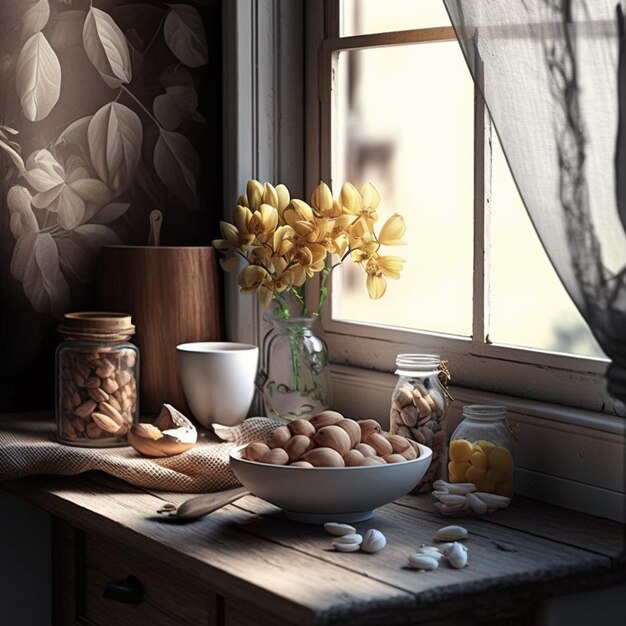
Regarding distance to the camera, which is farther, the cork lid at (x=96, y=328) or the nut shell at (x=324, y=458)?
the cork lid at (x=96, y=328)

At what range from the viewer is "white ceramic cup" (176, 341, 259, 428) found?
185 cm

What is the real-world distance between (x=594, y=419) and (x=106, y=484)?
712mm

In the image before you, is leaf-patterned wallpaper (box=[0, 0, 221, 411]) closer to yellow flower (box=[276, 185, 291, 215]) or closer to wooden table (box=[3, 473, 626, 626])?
yellow flower (box=[276, 185, 291, 215])

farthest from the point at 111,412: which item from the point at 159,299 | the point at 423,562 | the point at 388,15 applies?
the point at 388,15

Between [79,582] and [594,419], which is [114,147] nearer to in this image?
[79,582]

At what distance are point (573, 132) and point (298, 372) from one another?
722mm

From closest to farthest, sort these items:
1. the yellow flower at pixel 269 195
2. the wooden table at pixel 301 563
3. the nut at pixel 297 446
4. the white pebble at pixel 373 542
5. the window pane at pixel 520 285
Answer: the wooden table at pixel 301 563
the white pebble at pixel 373 542
the nut at pixel 297 446
the window pane at pixel 520 285
the yellow flower at pixel 269 195

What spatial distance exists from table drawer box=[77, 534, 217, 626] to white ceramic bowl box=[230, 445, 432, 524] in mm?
146

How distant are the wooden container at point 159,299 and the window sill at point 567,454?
1.75ft

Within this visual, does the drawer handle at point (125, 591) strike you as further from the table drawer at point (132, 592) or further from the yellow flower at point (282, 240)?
the yellow flower at point (282, 240)

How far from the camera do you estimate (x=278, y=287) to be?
5.91 ft

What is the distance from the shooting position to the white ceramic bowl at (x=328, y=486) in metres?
1.34

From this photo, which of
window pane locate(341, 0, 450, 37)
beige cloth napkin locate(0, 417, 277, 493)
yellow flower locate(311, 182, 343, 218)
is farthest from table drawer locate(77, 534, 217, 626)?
window pane locate(341, 0, 450, 37)

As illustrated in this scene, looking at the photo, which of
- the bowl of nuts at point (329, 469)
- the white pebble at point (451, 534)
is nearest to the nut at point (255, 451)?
the bowl of nuts at point (329, 469)
